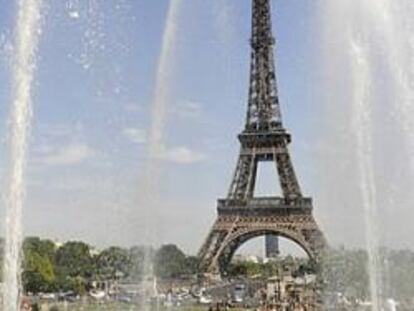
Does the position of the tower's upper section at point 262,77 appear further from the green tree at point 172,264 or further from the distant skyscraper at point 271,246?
the distant skyscraper at point 271,246

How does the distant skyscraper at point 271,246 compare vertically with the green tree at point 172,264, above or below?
above

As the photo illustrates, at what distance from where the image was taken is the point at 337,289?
32219mm

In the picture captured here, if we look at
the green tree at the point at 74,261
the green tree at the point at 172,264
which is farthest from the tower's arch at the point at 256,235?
the green tree at the point at 74,261

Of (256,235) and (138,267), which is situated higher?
(256,235)

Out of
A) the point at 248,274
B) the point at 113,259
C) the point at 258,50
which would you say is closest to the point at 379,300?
the point at 258,50

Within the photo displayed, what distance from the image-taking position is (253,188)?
2255 inches

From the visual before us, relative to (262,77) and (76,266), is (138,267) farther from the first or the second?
(76,266)

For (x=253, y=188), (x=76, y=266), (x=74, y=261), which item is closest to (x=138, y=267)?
(x=253, y=188)

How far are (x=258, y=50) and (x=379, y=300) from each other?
1525 inches

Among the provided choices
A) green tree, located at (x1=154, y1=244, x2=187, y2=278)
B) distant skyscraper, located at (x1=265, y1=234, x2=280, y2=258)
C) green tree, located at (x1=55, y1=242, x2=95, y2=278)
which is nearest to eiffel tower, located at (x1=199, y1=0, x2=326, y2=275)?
green tree, located at (x1=154, y1=244, x2=187, y2=278)

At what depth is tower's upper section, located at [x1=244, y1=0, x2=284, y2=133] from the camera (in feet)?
190

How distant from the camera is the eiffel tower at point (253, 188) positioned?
181ft

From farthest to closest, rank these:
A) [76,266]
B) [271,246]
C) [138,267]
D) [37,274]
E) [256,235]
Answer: [271,246], [76,266], [256,235], [37,274], [138,267]

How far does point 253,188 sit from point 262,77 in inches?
299
